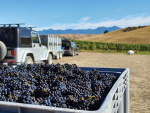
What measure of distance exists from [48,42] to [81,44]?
17.8m

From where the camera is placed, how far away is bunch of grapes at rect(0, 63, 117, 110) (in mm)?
1559

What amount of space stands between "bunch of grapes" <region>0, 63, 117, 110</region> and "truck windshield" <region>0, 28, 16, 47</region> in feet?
14.1

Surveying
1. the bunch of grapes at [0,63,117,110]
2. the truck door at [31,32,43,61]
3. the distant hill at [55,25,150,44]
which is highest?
the distant hill at [55,25,150,44]

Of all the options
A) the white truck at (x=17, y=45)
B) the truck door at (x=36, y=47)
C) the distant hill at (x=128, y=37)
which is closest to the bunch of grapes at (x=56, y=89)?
the white truck at (x=17, y=45)

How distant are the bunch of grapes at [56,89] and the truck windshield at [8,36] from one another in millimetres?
4306

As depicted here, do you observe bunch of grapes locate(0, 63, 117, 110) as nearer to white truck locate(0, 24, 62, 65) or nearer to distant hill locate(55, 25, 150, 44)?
white truck locate(0, 24, 62, 65)

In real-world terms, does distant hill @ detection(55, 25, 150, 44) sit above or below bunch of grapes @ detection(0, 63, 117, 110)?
above

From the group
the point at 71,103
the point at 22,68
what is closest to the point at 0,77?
the point at 22,68

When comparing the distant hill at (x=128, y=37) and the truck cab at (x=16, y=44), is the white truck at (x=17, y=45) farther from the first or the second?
the distant hill at (x=128, y=37)

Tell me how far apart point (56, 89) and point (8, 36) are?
5683 millimetres

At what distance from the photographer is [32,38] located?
7.89 m

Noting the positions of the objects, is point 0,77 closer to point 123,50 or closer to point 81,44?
point 81,44

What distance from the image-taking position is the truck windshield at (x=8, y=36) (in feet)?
22.4

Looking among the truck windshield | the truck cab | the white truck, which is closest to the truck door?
the white truck
